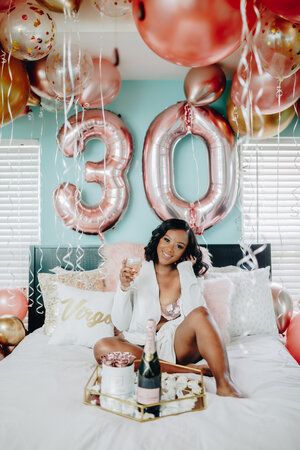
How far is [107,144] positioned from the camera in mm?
2799

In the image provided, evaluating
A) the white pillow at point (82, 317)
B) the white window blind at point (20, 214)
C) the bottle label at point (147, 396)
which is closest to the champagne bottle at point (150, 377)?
the bottle label at point (147, 396)

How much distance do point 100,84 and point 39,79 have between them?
315 millimetres

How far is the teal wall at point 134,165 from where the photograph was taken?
2.94 meters

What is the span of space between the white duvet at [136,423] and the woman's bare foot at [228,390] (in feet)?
0.11

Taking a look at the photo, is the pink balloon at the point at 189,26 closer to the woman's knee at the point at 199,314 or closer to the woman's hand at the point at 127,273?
the woman's hand at the point at 127,273

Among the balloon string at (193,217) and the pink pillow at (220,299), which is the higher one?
the balloon string at (193,217)

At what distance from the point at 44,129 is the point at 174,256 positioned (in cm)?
135

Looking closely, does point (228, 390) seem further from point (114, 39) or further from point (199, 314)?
point (114, 39)

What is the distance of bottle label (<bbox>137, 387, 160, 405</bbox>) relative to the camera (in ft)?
4.51

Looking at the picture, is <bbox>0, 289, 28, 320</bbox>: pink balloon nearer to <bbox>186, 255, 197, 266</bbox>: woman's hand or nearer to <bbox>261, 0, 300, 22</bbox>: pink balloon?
<bbox>186, 255, 197, 266</bbox>: woman's hand

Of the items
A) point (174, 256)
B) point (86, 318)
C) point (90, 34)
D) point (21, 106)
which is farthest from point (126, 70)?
point (86, 318)

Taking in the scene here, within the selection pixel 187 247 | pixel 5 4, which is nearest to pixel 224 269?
pixel 187 247

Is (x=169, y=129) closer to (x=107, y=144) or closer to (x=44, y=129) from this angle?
(x=107, y=144)

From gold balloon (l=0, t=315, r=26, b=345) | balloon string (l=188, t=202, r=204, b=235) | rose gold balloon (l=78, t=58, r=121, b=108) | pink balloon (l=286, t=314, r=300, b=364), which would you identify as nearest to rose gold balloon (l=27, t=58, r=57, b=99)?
rose gold balloon (l=78, t=58, r=121, b=108)
